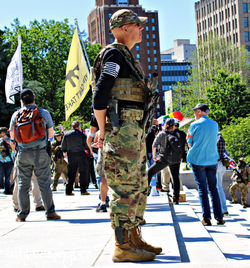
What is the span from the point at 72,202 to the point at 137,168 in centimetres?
603

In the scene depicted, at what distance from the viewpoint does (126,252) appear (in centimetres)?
Answer: 379

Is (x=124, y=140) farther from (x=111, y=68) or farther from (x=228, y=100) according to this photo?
(x=228, y=100)

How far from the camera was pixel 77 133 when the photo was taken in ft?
37.7

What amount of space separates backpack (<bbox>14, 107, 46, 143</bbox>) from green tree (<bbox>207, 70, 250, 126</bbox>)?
137 ft

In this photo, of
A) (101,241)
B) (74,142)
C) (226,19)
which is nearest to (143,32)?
(226,19)

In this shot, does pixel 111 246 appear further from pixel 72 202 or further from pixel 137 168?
pixel 72 202

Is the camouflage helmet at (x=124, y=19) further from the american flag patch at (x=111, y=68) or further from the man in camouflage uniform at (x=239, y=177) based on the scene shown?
the man in camouflage uniform at (x=239, y=177)

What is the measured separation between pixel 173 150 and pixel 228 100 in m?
40.7

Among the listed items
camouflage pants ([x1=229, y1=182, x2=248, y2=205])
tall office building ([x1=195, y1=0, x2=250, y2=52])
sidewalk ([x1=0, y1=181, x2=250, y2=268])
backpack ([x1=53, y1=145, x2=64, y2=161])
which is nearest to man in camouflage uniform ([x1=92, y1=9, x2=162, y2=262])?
sidewalk ([x1=0, y1=181, x2=250, y2=268])

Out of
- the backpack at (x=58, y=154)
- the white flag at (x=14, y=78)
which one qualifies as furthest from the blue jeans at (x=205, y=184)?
the white flag at (x=14, y=78)

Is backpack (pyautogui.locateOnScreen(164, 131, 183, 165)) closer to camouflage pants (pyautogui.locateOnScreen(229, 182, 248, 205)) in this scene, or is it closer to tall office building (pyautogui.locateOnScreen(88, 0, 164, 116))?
camouflage pants (pyautogui.locateOnScreen(229, 182, 248, 205))

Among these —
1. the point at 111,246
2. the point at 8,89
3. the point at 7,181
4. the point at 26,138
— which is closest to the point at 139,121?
the point at 111,246

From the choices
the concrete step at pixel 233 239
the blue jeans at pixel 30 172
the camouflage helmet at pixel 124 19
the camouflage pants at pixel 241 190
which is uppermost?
the camouflage helmet at pixel 124 19

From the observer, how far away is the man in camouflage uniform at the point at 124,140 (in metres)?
3.82
